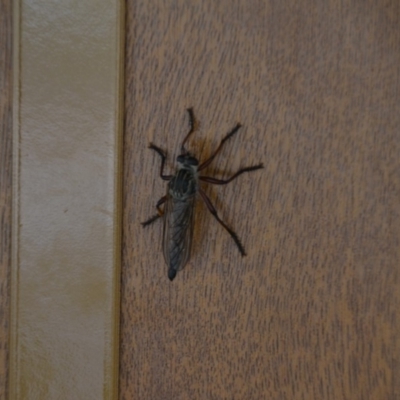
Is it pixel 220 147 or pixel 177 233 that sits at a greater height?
pixel 220 147

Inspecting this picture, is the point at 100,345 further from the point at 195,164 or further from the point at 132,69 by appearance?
the point at 132,69

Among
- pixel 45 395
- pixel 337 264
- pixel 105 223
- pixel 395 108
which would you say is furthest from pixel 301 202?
pixel 45 395

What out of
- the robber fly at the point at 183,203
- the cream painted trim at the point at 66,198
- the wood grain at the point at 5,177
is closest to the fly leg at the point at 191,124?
the robber fly at the point at 183,203

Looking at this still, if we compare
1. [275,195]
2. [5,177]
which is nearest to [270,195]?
[275,195]

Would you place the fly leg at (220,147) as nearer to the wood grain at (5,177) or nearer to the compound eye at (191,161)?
the compound eye at (191,161)

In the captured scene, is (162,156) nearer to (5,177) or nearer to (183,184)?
(183,184)

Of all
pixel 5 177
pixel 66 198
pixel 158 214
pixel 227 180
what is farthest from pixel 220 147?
pixel 5 177
